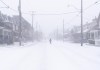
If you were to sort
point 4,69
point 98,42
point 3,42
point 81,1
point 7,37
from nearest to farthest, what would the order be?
point 4,69
point 81,1
point 98,42
point 3,42
point 7,37

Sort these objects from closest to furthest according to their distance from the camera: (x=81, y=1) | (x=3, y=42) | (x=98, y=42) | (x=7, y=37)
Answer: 1. (x=81, y=1)
2. (x=98, y=42)
3. (x=3, y=42)
4. (x=7, y=37)

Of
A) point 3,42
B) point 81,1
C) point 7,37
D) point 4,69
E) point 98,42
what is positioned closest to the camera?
point 4,69

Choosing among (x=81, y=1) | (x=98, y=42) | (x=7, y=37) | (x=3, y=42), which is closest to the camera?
(x=81, y=1)

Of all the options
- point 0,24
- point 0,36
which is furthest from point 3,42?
point 0,24

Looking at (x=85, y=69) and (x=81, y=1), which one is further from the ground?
(x=81, y=1)

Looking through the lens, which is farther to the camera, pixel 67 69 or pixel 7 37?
pixel 7 37

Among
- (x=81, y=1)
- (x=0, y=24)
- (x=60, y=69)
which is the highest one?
(x=81, y=1)

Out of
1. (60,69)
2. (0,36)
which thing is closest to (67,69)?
(60,69)

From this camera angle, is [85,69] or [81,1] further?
[81,1]

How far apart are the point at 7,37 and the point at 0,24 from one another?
5.16 metres

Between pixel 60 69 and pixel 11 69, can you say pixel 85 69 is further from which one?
pixel 11 69

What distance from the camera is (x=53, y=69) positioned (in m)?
10.1

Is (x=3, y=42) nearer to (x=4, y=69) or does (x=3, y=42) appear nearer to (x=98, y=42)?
(x=98, y=42)

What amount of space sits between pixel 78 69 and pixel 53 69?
1.32 m
